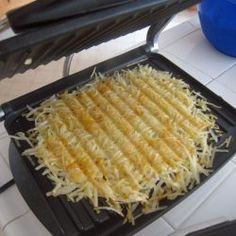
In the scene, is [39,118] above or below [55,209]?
above

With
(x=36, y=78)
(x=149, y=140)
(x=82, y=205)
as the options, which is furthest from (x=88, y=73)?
(x=36, y=78)

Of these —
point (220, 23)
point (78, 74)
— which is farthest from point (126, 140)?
point (220, 23)

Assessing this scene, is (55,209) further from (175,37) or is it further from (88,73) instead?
(175,37)

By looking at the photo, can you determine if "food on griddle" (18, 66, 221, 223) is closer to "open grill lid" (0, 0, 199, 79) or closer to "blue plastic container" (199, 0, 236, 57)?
"open grill lid" (0, 0, 199, 79)

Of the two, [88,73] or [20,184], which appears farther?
[88,73]

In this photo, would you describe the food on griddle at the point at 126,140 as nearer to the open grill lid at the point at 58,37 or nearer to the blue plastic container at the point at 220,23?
the open grill lid at the point at 58,37

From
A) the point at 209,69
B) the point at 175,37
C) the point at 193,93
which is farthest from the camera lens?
the point at 175,37

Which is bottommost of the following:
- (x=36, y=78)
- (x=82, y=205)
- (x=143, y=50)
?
(x=82, y=205)
